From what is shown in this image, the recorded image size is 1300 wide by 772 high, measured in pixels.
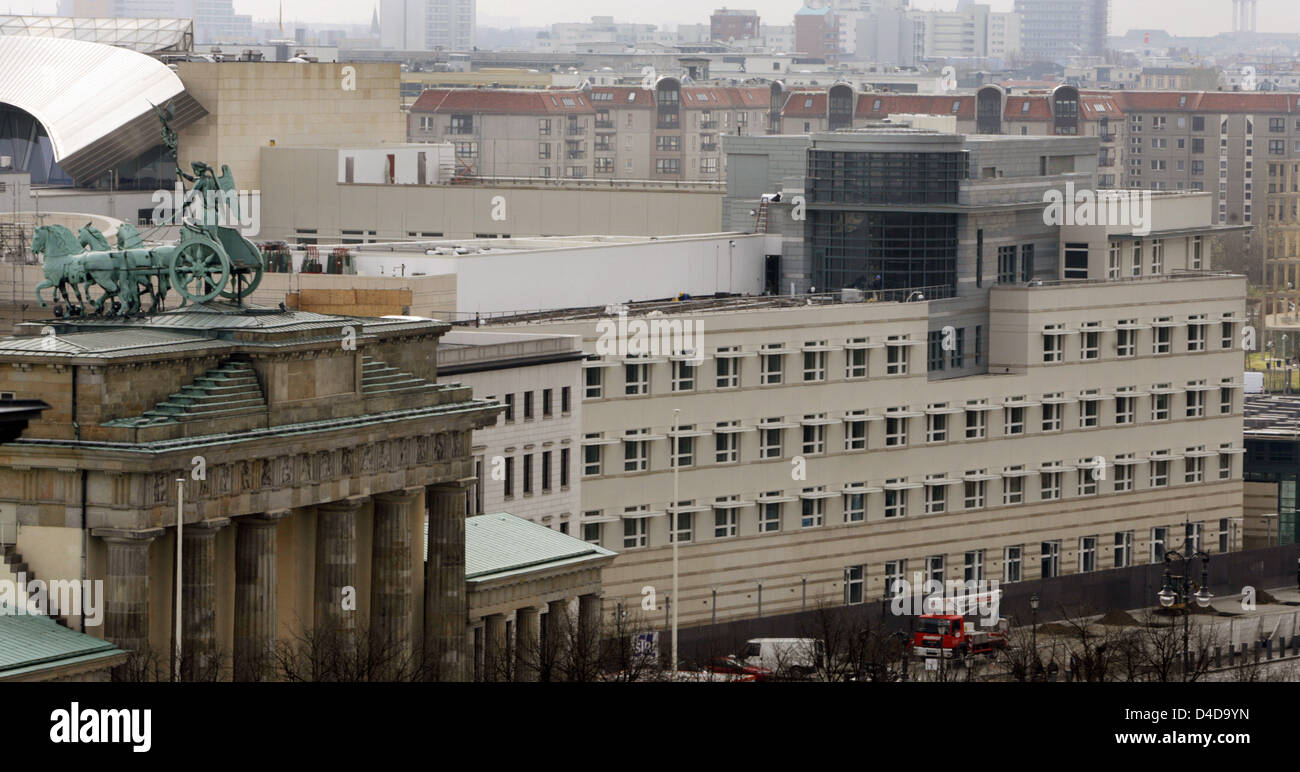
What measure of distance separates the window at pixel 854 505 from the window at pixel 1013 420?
9.13 m

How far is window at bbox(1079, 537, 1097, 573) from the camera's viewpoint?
490 ft

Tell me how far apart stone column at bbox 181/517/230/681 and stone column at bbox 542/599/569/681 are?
26.0ft

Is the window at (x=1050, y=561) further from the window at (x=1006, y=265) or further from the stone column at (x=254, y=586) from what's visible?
the stone column at (x=254, y=586)

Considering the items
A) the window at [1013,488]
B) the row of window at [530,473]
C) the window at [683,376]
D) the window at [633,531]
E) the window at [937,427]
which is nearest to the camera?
the row of window at [530,473]

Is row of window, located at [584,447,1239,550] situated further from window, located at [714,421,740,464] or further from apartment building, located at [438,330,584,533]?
apartment building, located at [438,330,584,533]

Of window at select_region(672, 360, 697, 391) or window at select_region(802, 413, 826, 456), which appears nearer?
window at select_region(672, 360, 697, 391)

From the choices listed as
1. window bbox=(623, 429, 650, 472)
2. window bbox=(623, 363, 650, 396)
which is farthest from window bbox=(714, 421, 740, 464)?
window bbox=(623, 363, 650, 396)

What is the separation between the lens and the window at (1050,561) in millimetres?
147625

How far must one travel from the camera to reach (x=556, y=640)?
8950 centimetres

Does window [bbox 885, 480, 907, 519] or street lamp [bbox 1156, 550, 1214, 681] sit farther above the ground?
window [bbox 885, 480, 907, 519]

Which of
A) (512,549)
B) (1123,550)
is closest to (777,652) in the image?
(512,549)

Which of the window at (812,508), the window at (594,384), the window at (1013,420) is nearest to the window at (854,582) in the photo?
the window at (812,508)

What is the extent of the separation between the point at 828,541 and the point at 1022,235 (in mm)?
21277
